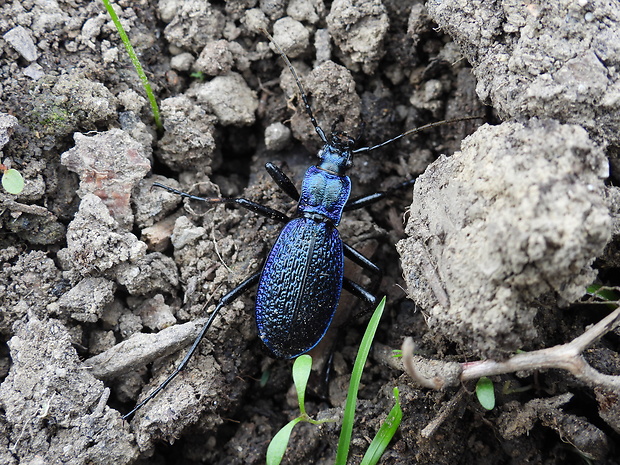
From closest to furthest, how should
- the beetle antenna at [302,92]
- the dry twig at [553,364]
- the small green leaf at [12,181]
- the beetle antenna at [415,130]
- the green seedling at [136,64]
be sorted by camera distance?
1. the dry twig at [553,364]
2. the small green leaf at [12,181]
3. the green seedling at [136,64]
4. the beetle antenna at [415,130]
5. the beetle antenna at [302,92]

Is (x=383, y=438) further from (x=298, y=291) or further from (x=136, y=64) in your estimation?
(x=136, y=64)

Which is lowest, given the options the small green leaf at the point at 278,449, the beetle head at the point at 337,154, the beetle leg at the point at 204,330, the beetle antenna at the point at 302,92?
the small green leaf at the point at 278,449

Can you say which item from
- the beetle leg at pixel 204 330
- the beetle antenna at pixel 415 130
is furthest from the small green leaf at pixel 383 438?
the beetle antenna at pixel 415 130

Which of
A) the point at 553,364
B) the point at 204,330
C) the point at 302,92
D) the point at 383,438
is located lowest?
the point at 383,438

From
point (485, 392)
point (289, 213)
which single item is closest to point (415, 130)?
point (289, 213)

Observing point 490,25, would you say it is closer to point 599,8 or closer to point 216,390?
point 599,8

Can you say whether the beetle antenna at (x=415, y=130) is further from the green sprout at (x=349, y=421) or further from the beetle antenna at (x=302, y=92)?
the green sprout at (x=349, y=421)

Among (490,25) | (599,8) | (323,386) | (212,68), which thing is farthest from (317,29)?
(323,386)
